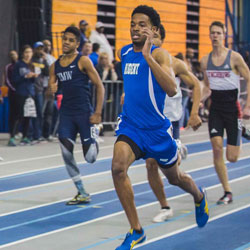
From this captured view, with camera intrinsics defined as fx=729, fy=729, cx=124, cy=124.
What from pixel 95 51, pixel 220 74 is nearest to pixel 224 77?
pixel 220 74

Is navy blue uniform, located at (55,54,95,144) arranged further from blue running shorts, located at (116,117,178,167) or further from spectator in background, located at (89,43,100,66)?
spectator in background, located at (89,43,100,66)

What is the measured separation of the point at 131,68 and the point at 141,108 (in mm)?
344

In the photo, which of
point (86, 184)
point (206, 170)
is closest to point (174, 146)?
point (86, 184)

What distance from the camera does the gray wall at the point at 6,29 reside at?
A: 17.6m

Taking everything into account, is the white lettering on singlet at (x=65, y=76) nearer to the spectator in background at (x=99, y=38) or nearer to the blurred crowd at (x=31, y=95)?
the blurred crowd at (x=31, y=95)

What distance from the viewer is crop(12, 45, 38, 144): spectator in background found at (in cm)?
1403

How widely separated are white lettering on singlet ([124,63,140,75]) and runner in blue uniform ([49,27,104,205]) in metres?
2.08

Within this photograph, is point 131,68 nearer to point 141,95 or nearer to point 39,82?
point 141,95

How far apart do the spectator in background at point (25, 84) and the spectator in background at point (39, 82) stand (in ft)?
0.56

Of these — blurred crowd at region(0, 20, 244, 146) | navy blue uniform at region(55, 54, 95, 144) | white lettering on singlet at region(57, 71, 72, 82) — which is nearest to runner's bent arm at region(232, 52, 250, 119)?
navy blue uniform at region(55, 54, 95, 144)

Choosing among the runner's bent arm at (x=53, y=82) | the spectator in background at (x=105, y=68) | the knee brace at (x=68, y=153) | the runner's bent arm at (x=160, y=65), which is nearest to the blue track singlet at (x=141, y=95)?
the runner's bent arm at (x=160, y=65)

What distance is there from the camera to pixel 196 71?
19953 mm

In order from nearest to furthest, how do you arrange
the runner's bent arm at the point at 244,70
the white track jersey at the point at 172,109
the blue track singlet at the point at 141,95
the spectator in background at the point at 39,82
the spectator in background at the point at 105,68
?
the blue track singlet at the point at 141,95 < the white track jersey at the point at 172,109 < the runner's bent arm at the point at 244,70 < the spectator in background at the point at 39,82 < the spectator in background at the point at 105,68

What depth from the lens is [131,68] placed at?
6.08m
